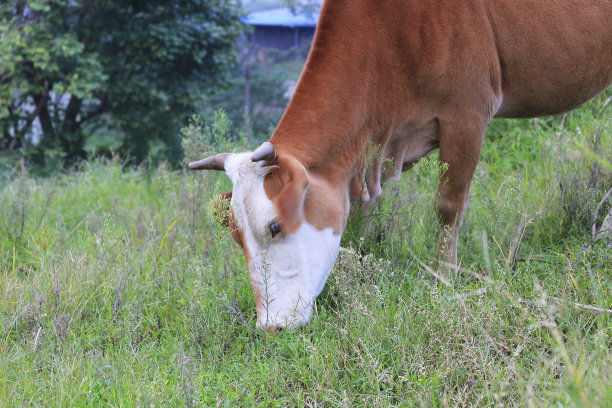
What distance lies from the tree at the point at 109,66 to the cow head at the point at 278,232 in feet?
22.3

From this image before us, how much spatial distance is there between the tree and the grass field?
540 centimetres

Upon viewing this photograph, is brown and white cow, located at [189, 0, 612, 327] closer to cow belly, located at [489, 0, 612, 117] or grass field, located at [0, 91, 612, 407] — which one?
cow belly, located at [489, 0, 612, 117]

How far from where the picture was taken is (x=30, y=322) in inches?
126

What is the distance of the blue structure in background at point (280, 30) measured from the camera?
1456cm

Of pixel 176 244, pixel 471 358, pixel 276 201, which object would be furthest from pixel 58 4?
pixel 471 358

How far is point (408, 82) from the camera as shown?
3.31 metres

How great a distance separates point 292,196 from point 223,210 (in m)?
0.40

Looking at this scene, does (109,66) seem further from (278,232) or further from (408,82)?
(278,232)

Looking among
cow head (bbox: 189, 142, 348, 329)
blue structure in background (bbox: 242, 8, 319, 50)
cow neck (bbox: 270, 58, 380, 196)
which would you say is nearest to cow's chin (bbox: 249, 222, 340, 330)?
cow head (bbox: 189, 142, 348, 329)

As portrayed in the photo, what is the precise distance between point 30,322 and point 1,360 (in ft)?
1.97

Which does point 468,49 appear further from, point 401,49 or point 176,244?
point 176,244

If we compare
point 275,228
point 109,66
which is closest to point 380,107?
point 275,228

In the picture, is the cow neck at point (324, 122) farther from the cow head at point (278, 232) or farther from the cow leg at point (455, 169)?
the cow leg at point (455, 169)

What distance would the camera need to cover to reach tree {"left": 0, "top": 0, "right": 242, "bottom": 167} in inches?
364
